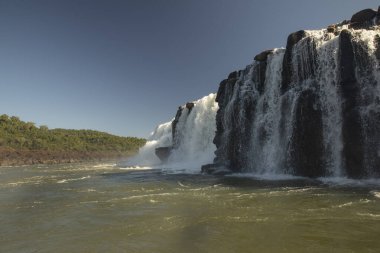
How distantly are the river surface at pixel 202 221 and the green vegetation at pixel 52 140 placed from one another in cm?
7415

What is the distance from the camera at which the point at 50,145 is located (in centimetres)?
8944

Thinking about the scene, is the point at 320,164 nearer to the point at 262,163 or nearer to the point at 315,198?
the point at 262,163

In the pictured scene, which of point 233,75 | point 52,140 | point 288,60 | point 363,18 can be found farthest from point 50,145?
point 363,18

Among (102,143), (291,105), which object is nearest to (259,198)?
(291,105)

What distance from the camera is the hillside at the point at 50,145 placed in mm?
78688

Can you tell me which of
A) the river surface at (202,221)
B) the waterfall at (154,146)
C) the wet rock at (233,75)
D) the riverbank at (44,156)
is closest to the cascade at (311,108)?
the wet rock at (233,75)

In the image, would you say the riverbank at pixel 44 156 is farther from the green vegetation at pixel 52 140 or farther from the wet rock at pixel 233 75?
the wet rock at pixel 233 75

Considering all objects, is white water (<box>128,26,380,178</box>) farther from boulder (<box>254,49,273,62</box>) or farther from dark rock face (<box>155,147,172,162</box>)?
dark rock face (<box>155,147,172,162</box>)

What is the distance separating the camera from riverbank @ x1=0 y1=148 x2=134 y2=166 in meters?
74.1

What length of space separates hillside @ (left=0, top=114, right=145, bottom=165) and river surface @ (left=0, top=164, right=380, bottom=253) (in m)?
67.6

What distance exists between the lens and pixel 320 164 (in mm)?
22219

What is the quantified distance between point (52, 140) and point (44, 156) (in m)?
12.5

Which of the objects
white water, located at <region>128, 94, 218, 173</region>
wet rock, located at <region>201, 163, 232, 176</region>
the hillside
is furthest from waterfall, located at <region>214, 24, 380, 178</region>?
the hillside

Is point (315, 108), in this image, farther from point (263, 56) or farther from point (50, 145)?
point (50, 145)
